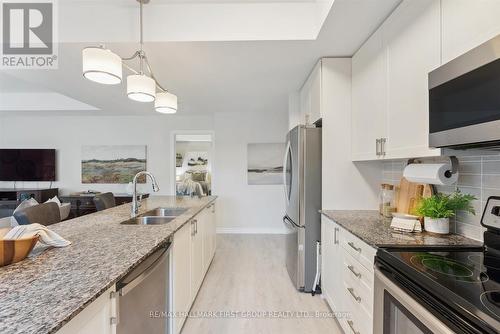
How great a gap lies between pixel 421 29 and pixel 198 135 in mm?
4506

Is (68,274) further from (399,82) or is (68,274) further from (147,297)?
(399,82)

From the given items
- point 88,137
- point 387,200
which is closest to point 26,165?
point 88,137

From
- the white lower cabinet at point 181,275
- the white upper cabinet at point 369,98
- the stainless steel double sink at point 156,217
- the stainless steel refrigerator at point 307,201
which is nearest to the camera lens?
the white lower cabinet at point 181,275

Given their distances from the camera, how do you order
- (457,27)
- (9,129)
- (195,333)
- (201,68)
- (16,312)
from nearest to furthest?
(16,312) < (457,27) < (195,333) < (201,68) < (9,129)

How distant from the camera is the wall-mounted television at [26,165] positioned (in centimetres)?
512

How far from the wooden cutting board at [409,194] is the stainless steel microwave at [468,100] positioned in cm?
71

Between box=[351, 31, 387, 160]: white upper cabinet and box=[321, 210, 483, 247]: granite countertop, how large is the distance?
495 mm

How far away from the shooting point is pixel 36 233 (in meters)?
1.13

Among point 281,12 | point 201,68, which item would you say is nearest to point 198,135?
point 201,68

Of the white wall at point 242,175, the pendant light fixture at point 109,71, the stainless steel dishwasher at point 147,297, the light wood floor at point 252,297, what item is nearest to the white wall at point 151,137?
the white wall at point 242,175

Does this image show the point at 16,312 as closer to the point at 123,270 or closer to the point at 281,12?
the point at 123,270

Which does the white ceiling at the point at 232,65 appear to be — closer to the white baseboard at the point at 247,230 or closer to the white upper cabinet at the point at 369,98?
the white upper cabinet at the point at 369,98

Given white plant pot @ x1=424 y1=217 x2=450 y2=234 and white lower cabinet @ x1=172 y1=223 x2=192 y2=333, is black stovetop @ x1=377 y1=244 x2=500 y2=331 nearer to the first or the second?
white plant pot @ x1=424 y1=217 x2=450 y2=234

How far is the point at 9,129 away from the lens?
211 inches
